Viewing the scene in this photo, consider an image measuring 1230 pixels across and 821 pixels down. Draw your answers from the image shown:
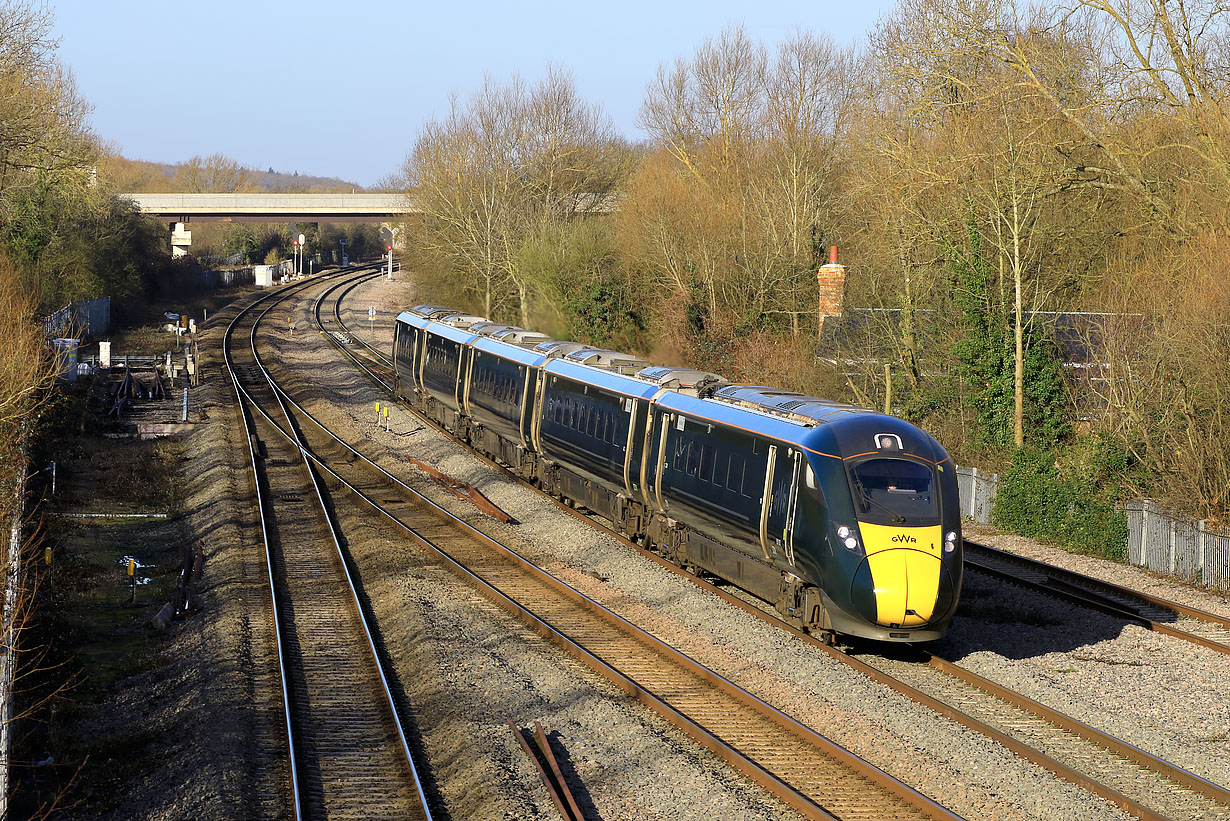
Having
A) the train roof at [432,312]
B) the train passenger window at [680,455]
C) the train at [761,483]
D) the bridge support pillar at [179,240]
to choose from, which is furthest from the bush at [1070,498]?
the bridge support pillar at [179,240]

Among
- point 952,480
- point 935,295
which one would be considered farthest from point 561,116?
point 952,480

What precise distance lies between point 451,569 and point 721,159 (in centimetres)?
3631

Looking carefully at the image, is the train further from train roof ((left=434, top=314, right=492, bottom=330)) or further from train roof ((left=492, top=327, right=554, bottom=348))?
train roof ((left=434, top=314, right=492, bottom=330))

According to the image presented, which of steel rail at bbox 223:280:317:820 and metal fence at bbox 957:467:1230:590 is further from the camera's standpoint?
metal fence at bbox 957:467:1230:590

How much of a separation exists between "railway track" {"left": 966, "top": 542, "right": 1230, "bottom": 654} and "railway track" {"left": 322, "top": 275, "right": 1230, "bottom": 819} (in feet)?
12.7

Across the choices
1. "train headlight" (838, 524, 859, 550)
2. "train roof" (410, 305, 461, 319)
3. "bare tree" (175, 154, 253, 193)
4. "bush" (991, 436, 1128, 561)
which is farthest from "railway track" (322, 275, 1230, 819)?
"bare tree" (175, 154, 253, 193)

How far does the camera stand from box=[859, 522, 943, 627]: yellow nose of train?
13453 mm

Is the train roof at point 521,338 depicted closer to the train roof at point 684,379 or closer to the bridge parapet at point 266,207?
the train roof at point 684,379

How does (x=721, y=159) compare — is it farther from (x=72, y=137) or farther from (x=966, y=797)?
(x=966, y=797)

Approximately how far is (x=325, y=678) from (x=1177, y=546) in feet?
46.5

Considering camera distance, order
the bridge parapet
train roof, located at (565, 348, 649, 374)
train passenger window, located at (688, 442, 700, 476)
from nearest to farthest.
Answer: train passenger window, located at (688, 442, 700, 476) < train roof, located at (565, 348, 649, 374) < the bridge parapet

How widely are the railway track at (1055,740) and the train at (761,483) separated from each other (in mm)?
573

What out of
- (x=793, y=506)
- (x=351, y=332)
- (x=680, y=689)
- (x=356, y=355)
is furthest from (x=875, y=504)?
(x=351, y=332)

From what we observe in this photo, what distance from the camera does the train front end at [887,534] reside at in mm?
13516
